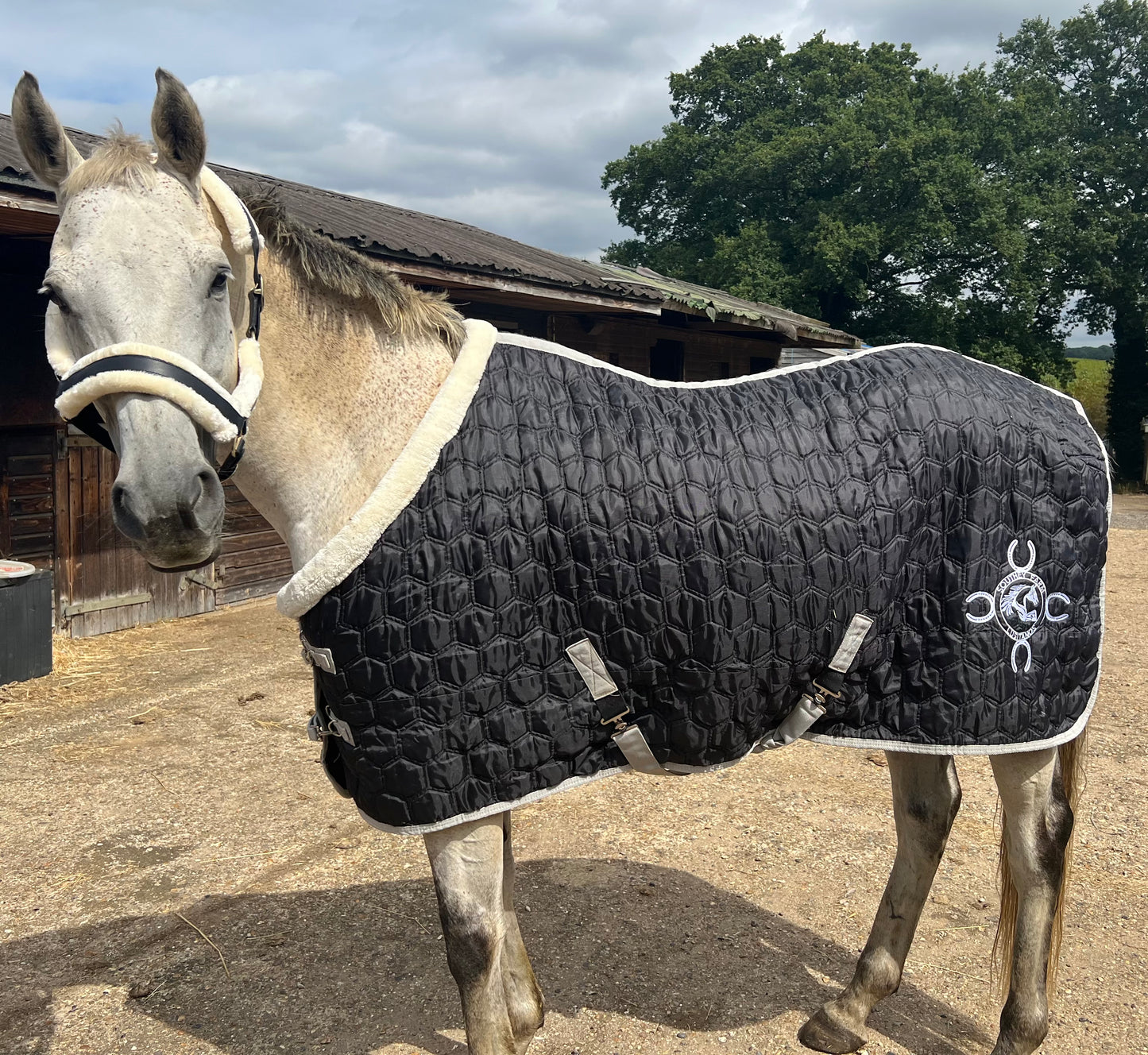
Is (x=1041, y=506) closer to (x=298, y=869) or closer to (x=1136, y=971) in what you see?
(x=1136, y=971)

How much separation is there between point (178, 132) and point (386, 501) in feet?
2.38

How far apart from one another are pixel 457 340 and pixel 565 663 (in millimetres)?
759

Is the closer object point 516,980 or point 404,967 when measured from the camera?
point 516,980

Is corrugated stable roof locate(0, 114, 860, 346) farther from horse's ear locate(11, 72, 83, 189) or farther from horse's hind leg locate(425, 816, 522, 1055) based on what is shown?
horse's hind leg locate(425, 816, 522, 1055)

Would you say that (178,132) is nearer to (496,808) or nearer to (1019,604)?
(496,808)

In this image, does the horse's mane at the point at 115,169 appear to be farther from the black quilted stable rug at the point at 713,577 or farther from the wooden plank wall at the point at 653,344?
the wooden plank wall at the point at 653,344

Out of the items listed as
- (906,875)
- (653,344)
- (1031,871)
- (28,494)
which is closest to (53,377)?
(28,494)

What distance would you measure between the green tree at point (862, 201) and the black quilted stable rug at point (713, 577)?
2143cm

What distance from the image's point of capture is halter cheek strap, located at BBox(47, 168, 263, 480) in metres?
1.31

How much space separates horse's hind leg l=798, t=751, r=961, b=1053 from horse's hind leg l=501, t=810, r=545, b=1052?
748mm

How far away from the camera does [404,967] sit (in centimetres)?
254

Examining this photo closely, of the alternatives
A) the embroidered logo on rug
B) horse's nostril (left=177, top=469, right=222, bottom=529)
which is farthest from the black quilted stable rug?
horse's nostril (left=177, top=469, right=222, bottom=529)

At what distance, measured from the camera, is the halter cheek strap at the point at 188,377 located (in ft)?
4.30

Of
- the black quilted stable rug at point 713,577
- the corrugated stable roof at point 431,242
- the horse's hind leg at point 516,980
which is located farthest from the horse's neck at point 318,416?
the corrugated stable roof at point 431,242
